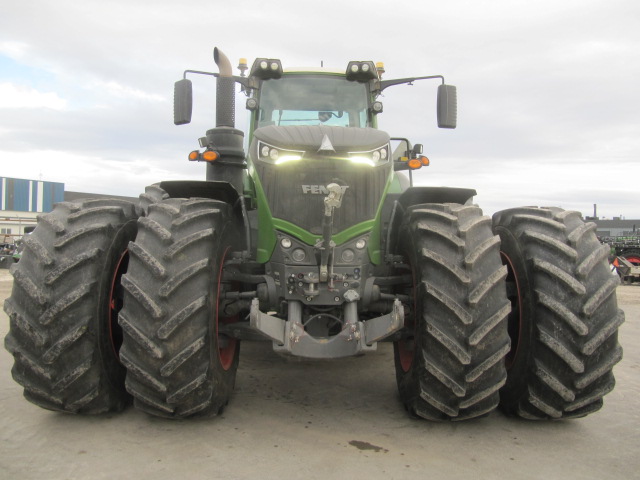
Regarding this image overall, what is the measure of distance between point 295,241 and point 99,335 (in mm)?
1413

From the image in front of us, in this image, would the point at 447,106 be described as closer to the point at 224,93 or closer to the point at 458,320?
the point at 224,93

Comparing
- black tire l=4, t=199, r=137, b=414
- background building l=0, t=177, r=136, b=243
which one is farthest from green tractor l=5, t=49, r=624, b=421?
background building l=0, t=177, r=136, b=243

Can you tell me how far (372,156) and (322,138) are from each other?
0.38 metres

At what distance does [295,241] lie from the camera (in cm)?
376

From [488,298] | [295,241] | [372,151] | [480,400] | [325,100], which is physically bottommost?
[480,400]

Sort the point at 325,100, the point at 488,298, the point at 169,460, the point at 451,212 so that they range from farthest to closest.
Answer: the point at 325,100 < the point at 451,212 < the point at 488,298 < the point at 169,460

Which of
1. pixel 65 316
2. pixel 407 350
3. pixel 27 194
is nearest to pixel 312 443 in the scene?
pixel 407 350

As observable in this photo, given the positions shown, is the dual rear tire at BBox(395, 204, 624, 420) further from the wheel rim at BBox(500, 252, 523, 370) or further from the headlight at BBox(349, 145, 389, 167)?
the headlight at BBox(349, 145, 389, 167)

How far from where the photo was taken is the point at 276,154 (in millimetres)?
3762

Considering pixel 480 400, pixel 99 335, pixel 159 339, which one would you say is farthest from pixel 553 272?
pixel 99 335

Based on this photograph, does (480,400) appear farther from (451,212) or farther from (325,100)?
(325,100)

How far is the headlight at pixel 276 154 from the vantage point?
147 inches

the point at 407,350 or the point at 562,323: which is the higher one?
the point at 562,323

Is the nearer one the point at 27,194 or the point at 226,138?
the point at 226,138
